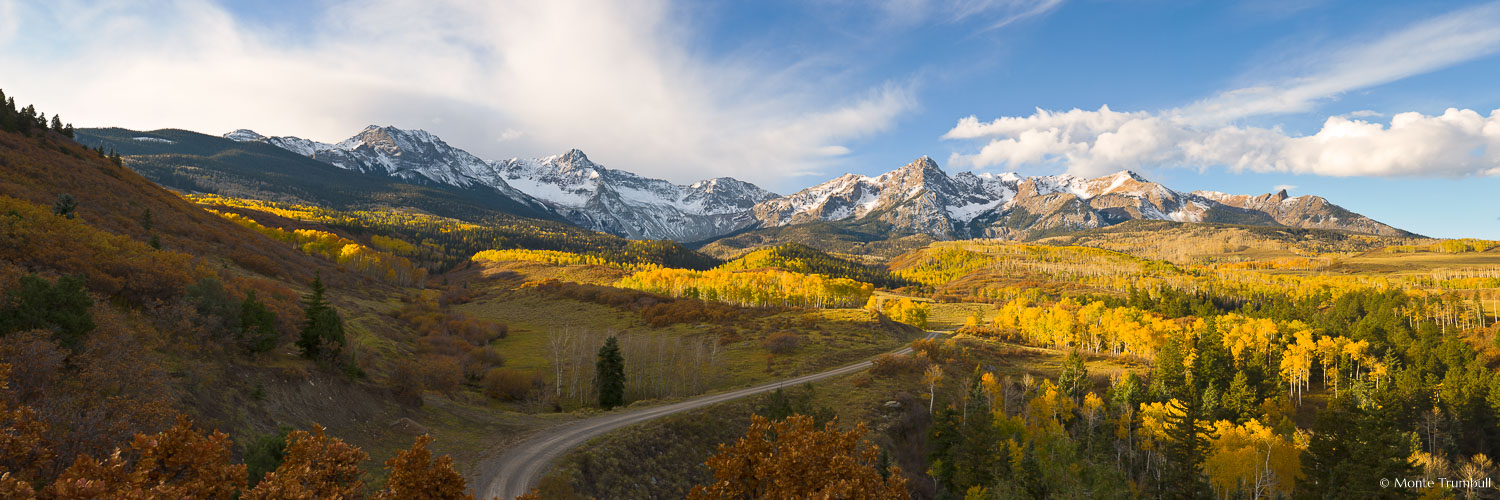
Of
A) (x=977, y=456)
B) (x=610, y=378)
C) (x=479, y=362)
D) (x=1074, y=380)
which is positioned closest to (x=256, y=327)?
(x=610, y=378)

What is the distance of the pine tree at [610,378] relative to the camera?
54219 millimetres

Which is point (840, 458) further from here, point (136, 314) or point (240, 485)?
point (136, 314)

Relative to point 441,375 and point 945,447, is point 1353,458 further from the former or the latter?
point 441,375

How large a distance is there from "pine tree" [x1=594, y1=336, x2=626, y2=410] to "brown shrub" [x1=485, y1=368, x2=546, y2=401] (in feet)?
33.4

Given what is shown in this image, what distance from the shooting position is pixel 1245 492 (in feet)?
192

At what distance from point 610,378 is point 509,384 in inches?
537

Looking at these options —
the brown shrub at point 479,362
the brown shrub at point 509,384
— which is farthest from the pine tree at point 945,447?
the brown shrub at point 479,362

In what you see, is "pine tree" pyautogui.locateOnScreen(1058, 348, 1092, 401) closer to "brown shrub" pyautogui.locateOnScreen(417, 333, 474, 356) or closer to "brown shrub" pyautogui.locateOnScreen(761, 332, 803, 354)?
"brown shrub" pyautogui.locateOnScreen(761, 332, 803, 354)

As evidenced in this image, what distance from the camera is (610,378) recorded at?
5500 centimetres

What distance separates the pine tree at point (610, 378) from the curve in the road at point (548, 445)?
5301 mm

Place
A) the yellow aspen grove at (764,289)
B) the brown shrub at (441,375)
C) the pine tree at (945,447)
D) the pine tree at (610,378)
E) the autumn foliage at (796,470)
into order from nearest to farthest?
the autumn foliage at (796,470)
the brown shrub at (441,375)
the pine tree at (945,447)
the pine tree at (610,378)
the yellow aspen grove at (764,289)

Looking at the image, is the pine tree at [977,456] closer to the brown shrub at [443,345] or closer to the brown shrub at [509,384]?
the brown shrub at [509,384]

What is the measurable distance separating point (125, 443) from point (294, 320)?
1143 inches

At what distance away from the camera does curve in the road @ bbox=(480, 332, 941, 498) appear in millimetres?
28781
